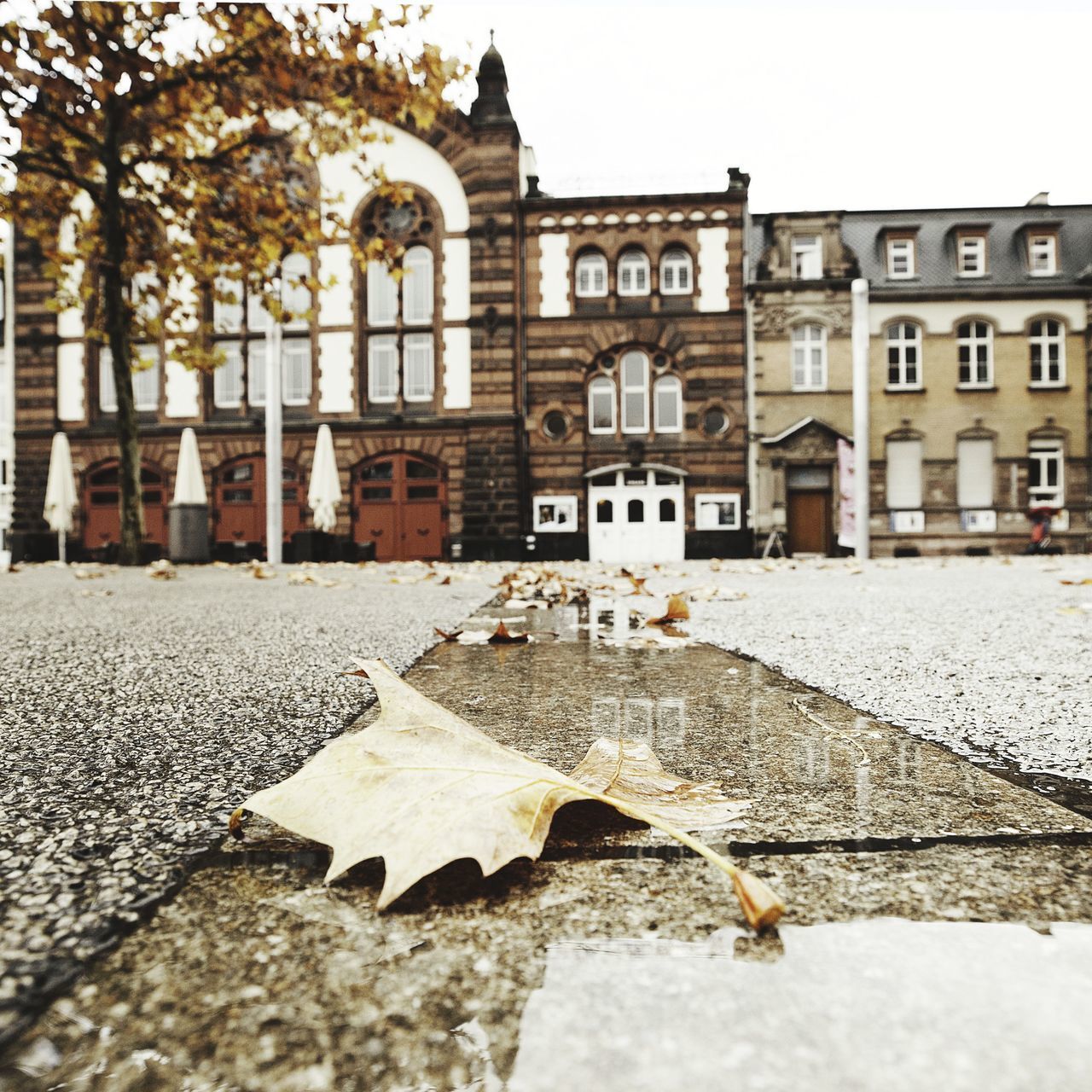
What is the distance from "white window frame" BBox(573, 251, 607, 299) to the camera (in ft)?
60.4

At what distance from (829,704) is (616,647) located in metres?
0.84

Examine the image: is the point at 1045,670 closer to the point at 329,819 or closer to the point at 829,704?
the point at 829,704

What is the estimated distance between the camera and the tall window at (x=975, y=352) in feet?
60.8

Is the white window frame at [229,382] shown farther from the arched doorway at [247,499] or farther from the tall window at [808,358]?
the tall window at [808,358]

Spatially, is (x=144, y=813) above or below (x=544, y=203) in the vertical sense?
below

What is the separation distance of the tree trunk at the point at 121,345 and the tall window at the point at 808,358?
14.3m

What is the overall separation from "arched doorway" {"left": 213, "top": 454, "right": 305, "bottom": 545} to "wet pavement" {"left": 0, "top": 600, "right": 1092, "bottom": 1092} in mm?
18339

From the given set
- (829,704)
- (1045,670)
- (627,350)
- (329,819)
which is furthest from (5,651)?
(627,350)

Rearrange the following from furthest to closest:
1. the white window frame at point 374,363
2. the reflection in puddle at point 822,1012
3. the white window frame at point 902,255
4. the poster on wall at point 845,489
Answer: the white window frame at point 902,255
the white window frame at point 374,363
the poster on wall at point 845,489
the reflection in puddle at point 822,1012

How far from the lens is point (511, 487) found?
17688 mm

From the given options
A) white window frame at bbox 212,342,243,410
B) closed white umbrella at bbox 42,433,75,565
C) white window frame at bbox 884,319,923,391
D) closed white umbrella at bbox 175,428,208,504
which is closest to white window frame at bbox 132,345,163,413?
white window frame at bbox 212,342,243,410

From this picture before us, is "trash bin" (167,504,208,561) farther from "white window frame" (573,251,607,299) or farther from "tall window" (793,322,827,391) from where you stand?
"tall window" (793,322,827,391)

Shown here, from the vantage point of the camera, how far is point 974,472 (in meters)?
18.3

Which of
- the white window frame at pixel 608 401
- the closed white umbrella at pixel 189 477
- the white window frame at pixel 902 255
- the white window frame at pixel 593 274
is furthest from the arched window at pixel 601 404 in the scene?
the closed white umbrella at pixel 189 477
